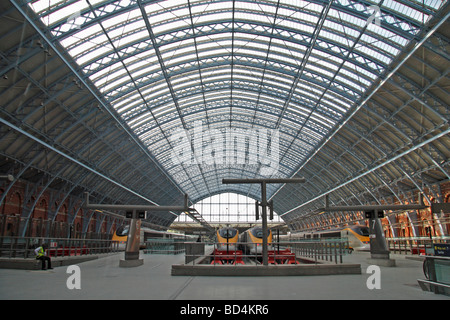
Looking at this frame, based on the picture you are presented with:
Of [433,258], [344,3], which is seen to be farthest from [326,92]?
[433,258]

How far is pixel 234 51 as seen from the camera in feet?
103

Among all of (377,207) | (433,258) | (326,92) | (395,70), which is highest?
(326,92)

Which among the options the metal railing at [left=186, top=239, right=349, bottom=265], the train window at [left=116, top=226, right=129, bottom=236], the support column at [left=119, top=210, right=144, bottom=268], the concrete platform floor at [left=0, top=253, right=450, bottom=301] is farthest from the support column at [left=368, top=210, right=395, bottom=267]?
the train window at [left=116, top=226, right=129, bottom=236]

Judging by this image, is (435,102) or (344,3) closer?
(344,3)

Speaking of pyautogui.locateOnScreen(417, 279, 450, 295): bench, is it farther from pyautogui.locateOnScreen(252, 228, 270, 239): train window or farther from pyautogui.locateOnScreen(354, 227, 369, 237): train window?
pyautogui.locateOnScreen(354, 227, 369, 237): train window

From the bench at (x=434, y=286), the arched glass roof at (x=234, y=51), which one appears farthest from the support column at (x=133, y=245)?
the bench at (x=434, y=286)

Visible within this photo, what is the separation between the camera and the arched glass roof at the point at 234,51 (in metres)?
21.8

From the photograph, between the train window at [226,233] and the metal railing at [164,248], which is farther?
the metal railing at [164,248]

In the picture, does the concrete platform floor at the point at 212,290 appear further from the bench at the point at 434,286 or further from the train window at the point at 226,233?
the train window at the point at 226,233

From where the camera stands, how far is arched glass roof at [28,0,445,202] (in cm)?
2184

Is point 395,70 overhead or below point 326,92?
below

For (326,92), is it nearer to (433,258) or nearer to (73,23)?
(73,23)

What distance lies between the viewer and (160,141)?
48750mm

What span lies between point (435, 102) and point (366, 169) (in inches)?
642
